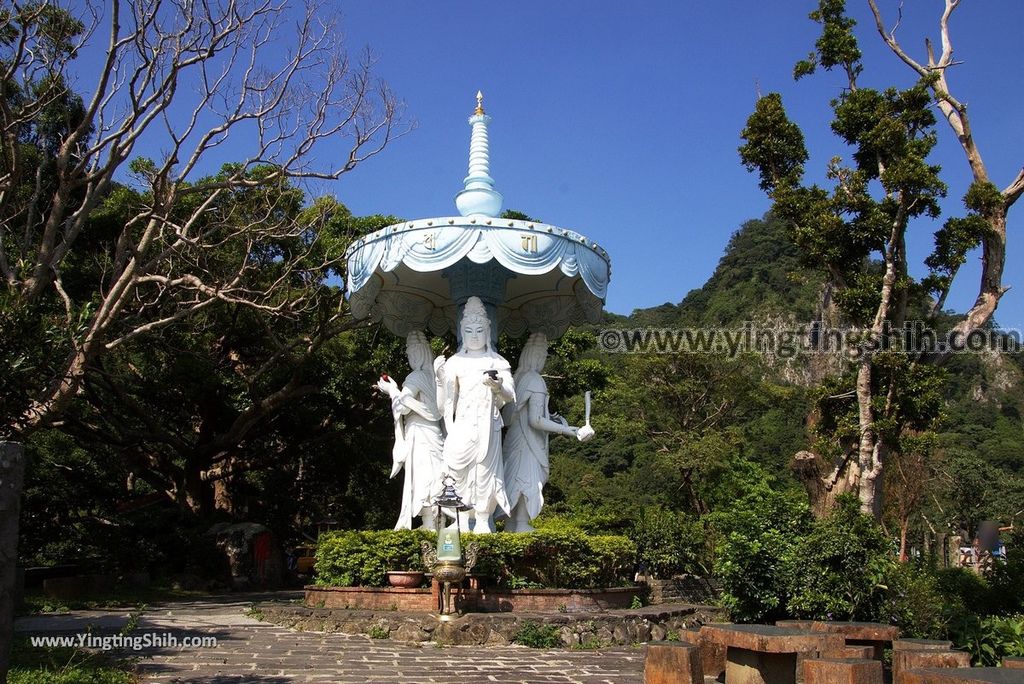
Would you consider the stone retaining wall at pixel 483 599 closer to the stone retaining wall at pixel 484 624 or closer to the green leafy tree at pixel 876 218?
the stone retaining wall at pixel 484 624

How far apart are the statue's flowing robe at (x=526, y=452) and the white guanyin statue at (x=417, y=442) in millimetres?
940

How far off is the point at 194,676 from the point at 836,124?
13281mm

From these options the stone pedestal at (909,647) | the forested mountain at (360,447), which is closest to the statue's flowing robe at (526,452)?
the forested mountain at (360,447)

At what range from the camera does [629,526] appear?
12.2 meters

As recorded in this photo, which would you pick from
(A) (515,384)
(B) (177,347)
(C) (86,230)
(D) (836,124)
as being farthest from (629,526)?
(C) (86,230)

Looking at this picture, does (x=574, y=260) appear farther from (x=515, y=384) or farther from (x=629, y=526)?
(x=629, y=526)

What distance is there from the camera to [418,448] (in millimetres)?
11227

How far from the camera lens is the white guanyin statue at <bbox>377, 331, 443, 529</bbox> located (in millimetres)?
11000

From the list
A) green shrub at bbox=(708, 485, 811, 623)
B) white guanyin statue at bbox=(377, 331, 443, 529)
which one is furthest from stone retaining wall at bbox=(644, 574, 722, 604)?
white guanyin statue at bbox=(377, 331, 443, 529)

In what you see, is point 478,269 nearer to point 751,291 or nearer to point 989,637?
point 989,637

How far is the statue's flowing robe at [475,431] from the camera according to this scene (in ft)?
35.0

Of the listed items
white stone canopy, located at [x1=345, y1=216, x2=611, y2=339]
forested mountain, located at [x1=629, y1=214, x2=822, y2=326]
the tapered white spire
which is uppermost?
forested mountain, located at [x1=629, y1=214, x2=822, y2=326]

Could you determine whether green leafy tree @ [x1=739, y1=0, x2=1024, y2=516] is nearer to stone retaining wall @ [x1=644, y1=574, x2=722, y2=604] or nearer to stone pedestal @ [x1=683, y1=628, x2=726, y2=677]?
stone retaining wall @ [x1=644, y1=574, x2=722, y2=604]

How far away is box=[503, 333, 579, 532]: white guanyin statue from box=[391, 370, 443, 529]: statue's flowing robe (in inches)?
37.5
